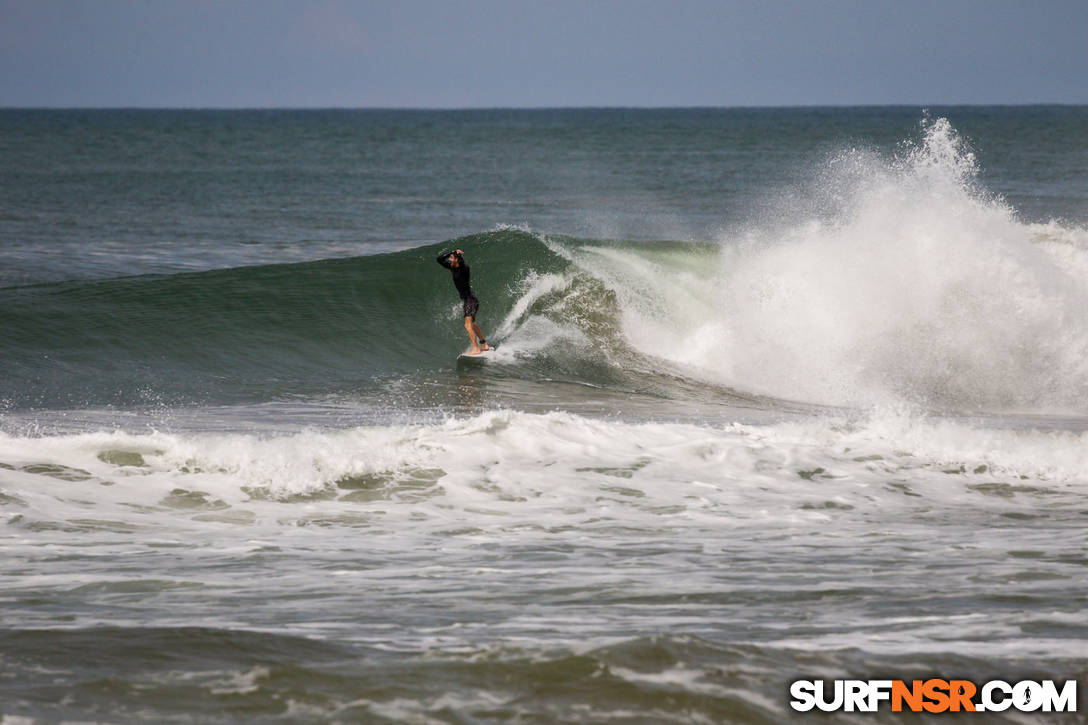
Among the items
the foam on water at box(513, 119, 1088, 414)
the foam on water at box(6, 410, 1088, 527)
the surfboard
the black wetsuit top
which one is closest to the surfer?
the black wetsuit top

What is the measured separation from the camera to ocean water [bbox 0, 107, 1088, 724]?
479 cm

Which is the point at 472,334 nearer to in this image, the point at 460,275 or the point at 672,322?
the point at 460,275

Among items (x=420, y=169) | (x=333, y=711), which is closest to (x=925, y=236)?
(x=333, y=711)

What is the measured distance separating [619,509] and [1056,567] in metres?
2.73

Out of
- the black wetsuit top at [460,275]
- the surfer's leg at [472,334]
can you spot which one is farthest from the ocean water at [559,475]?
the black wetsuit top at [460,275]

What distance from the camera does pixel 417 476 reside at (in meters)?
8.64

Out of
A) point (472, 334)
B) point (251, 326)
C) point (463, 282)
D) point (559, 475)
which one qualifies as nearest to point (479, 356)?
point (472, 334)

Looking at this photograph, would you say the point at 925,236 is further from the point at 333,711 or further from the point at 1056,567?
the point at 333,711

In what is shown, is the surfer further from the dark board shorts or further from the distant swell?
the distant swell

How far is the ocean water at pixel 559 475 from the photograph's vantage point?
15.7ft

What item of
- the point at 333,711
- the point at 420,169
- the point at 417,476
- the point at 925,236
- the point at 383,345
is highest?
the point at 420,169

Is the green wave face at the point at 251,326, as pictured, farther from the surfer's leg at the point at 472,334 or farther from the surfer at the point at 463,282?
the surfer at the point at 463,282

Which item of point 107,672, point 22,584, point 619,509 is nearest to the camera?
point 107,672

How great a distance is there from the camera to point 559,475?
867cm
